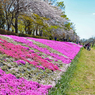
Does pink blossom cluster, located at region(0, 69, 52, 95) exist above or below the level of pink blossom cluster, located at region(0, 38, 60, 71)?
below

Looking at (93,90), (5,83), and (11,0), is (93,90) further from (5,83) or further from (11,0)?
(11,0)

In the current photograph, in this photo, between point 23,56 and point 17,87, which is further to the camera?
point 23,56

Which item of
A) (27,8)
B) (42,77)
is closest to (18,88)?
(42,77)

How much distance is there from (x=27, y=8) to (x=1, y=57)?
51.5ft

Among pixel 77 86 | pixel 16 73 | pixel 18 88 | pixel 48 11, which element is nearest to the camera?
pixel 18 88

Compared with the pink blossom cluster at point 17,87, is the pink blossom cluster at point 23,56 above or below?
above

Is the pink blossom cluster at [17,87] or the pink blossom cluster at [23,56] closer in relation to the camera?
the pink blossom cluster at [17,87]

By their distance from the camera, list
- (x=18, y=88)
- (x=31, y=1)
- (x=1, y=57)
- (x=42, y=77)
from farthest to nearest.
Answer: (x=31, y=1), (x=1, y=57), (x=42, y=77), (x=18, y=88)

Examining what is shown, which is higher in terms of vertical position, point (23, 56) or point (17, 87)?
Result: point (23, 56)

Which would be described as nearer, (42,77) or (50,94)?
(50,94)

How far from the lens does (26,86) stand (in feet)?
12.6

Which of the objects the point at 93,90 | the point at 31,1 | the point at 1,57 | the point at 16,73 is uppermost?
the point at 31,1

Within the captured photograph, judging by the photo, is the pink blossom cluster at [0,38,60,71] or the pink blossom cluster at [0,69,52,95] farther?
the pink blossom cluster at [0,38,60,71]

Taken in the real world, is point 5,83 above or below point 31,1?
below
